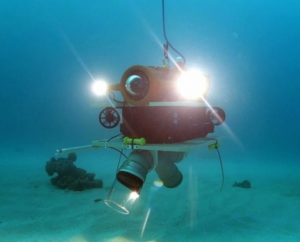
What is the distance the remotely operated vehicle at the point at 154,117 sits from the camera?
4.09 metres

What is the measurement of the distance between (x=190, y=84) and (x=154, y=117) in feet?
2.30

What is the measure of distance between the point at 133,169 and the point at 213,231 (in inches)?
93.8

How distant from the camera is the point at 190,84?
445 centimetres

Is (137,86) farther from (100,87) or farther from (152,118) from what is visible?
(100,87)

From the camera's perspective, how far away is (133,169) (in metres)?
4.00

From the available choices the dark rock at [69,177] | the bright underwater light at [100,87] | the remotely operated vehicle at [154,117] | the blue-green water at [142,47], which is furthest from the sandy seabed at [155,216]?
the blue-green water at [142,47]

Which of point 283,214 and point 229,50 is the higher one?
point 229,50

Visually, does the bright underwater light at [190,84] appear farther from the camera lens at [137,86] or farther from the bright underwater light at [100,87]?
the bright underwater light at [100,87]

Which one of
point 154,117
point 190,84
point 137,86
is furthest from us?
point 190,84

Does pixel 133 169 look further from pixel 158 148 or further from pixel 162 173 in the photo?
pixel 162 173

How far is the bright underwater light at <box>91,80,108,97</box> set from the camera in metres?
4.70

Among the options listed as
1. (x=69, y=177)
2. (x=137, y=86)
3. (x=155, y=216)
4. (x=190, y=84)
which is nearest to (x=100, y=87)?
(x=137, y=86)

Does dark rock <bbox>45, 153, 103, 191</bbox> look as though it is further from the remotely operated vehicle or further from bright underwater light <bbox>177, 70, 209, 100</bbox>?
bright underwater light <bbox>177, 70, 209, 100</bbox>

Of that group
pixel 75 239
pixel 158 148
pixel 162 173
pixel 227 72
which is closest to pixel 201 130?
pixel 162 173
